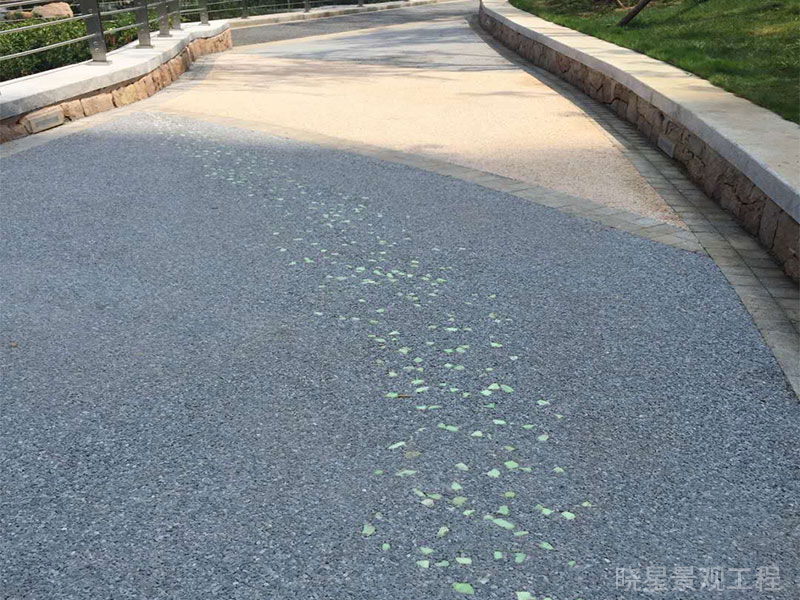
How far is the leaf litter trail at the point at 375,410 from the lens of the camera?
8.78 ft

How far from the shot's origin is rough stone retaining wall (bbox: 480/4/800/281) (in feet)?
16.4

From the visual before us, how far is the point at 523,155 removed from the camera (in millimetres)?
7766

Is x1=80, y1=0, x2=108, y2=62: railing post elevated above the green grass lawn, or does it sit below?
above

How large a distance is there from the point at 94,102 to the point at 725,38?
8.68 m

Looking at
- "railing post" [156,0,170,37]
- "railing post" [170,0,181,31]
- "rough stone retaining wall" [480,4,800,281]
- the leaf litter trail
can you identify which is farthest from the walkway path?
"railing post" [170,0,181,31]

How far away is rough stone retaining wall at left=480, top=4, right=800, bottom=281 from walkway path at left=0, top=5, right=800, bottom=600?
1.58ft

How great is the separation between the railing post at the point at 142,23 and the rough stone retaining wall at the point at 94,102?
467 millimetres

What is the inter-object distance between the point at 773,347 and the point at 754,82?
17.2 ft

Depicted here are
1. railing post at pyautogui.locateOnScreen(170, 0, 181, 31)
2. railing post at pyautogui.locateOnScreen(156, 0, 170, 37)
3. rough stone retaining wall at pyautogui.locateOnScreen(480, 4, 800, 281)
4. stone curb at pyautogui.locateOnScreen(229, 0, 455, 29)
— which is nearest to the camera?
rough stone retaining wall at pyautogui.locateOnScreen(480, 4, 800, 281)

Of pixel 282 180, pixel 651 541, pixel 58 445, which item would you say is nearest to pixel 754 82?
pixel 282 180

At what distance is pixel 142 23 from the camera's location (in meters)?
12.0

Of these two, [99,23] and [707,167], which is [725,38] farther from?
[99,23]

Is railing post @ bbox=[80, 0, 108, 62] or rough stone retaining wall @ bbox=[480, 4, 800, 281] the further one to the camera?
railing post @ bbox=[80, 0, 108, 62]

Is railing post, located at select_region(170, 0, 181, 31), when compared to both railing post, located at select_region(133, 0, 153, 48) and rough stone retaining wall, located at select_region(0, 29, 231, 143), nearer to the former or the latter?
rough stone retaining wall, located at select_region(0, 29, 231, 143)
